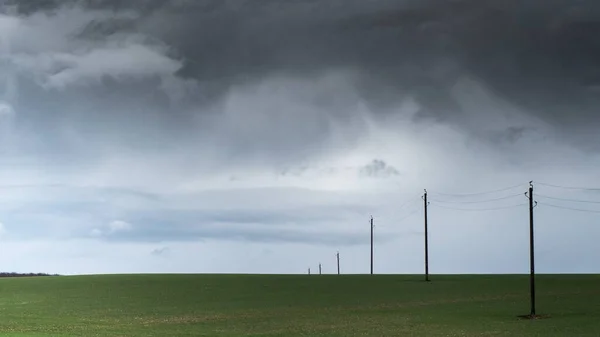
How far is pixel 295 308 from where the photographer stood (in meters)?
71.2

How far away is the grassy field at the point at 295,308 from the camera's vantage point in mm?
53688

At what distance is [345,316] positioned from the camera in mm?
63562

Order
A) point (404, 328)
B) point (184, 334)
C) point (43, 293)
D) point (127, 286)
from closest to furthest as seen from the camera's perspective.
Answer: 1. point (184, 334)
2. point (404, 328)
3. point (43, 293)
4. point (127, 286)

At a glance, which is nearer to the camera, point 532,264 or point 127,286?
point 532,264

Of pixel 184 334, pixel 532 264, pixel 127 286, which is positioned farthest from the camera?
pixel 127 286

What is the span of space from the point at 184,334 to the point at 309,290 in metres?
43.3

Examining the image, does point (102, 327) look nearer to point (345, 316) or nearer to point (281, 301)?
point (345, 316)

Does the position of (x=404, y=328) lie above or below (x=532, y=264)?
below

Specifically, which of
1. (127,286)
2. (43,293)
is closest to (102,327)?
(43,293)

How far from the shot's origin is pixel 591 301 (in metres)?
74.6

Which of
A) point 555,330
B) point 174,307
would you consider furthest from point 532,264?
point 174,307

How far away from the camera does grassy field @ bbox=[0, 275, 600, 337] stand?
53688 millimetres

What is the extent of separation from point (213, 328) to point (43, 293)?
44372 mm

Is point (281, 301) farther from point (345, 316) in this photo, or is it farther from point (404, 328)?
point (404, 328)
